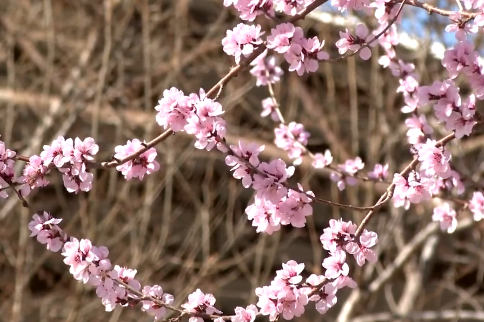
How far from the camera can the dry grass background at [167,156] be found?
4.24 meters

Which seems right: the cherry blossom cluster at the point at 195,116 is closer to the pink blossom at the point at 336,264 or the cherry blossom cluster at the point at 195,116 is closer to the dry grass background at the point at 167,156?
the pink blossom at the point at 336,264

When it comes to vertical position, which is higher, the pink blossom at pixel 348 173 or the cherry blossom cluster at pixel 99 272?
the pink blossom at pixel 348 173

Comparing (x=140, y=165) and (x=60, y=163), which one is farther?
(x=140, y=165)

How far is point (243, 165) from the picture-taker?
60.8 inches

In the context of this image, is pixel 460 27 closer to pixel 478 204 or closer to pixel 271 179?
pixel 271 179

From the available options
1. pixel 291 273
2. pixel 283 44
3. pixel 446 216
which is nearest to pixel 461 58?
pixel 283 44

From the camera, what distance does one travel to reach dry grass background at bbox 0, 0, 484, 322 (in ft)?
13.9

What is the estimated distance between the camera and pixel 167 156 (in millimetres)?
4418

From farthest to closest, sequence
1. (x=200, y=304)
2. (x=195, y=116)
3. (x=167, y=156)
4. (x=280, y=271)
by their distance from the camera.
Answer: (x=167, y=156), (x=200, y=304), (x=280, y=271), (x=195, y=116)

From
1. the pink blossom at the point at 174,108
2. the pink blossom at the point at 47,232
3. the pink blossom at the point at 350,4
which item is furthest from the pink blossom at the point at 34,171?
the pink blossom at the point at 350,4

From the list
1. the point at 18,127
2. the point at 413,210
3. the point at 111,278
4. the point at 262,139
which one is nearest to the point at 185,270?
the point at 262,139

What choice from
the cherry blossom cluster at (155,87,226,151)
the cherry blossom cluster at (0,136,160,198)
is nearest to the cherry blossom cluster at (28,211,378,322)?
the cherry blossom cluster at (0,136,160,198)

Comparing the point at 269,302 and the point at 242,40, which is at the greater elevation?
the point at 242,40

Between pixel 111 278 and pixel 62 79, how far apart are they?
3714 mm
